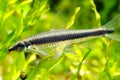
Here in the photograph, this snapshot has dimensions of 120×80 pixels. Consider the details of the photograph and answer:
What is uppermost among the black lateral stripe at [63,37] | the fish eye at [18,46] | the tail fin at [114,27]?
the fish eye at [18,46]

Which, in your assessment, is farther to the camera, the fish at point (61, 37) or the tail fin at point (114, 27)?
the tail fin at point (114, 27)

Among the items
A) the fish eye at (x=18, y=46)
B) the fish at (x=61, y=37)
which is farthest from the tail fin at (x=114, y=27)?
the fish eye at (x=18, y=46)

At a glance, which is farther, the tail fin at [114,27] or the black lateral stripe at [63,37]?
the tail fin at [114,27]

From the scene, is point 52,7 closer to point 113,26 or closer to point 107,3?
point 107,3

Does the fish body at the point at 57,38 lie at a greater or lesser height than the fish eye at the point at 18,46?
lesser

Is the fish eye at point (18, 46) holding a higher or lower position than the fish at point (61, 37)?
higher

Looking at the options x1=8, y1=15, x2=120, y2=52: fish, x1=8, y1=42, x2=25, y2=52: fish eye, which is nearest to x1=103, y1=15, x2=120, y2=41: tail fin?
x1=8, y1=15, x2=120, y2=52: fish

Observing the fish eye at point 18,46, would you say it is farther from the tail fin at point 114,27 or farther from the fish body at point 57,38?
the tail fin at point 114,27

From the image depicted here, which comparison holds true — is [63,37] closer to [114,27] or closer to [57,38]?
[57,38]

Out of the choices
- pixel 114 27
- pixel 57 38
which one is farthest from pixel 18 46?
pixel 114 27
